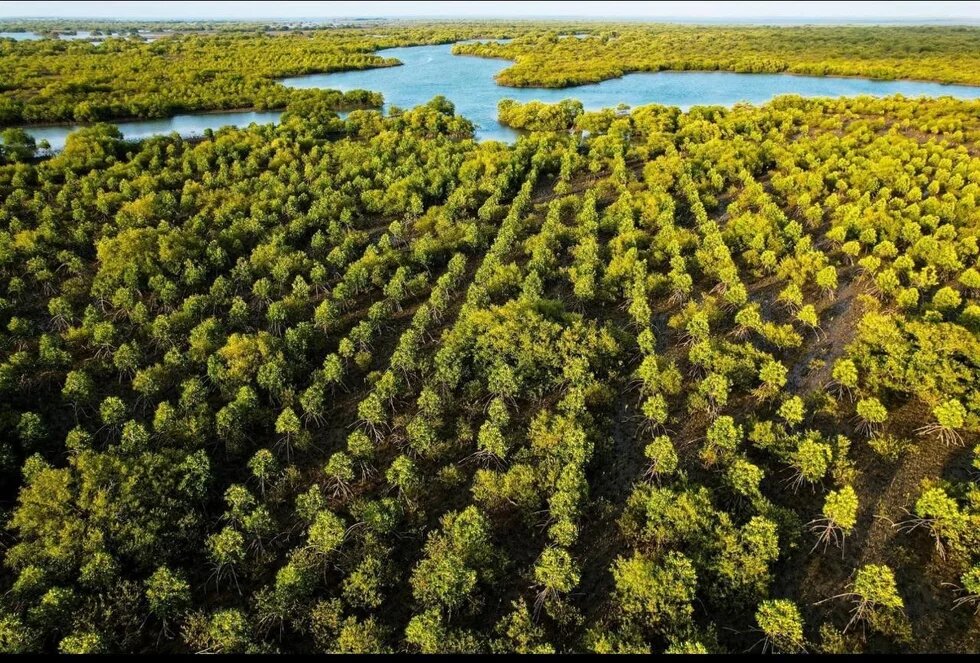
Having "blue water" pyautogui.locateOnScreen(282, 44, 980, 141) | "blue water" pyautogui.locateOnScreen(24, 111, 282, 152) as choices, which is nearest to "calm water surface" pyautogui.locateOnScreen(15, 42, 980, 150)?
"blue water" pyautogui.locateOnScreen(282, 44, 980, 141)

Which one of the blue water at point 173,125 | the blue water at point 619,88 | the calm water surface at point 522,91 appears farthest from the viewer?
the blue water at point 619,88

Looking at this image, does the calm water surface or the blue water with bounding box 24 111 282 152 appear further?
the calm water surface

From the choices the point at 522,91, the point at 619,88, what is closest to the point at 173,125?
the point at 522,91

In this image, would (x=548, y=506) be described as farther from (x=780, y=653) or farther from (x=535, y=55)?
(x=535, y=55)

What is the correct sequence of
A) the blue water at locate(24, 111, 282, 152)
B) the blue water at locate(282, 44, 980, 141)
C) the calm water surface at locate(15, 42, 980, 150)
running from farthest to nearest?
the blue water at locate(282, 44, 980, 141) < the calm water surface at locate(15, 42, 980, 150) < the blue water at locate(24, 111, 282, 152)

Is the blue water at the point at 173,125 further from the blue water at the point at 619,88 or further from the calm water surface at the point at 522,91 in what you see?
the blue water at the point at 619,88

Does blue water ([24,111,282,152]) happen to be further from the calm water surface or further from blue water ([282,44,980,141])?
blue water ([282,44,980,141])

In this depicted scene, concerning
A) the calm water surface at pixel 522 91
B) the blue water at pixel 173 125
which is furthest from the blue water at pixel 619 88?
the blue water at pixel 173 125

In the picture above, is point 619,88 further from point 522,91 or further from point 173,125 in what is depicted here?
point 173,125
